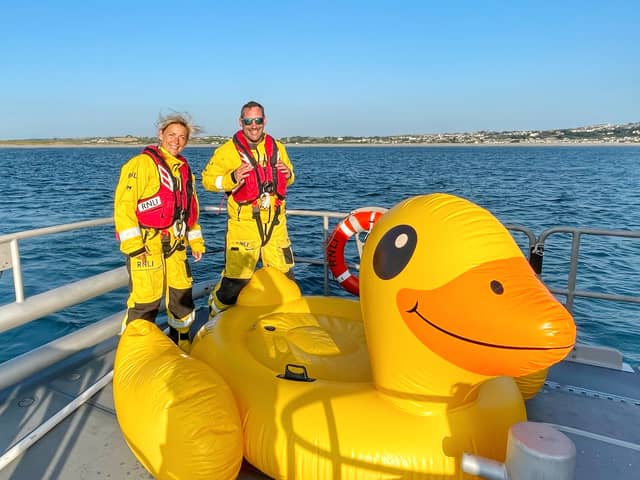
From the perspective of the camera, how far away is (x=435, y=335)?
2.04m

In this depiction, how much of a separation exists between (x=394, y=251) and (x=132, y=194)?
74.8 inches

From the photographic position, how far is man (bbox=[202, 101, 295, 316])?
3.83 m

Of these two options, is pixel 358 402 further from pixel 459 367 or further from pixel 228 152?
pixel 228 152

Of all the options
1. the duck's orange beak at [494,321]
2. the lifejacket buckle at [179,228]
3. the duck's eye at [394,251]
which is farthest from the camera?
the lifejacket buckle at [179,228]

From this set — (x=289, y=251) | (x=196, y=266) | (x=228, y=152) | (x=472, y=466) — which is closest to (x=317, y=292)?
(x=196, y=266)

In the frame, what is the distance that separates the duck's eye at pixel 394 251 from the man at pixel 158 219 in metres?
1.75

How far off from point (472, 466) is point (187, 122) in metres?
2.90

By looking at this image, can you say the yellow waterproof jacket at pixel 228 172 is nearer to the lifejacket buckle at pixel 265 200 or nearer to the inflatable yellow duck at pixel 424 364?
the lifejacket buckle at pixel 265 200

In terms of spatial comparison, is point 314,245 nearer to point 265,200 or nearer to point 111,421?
point 265,200

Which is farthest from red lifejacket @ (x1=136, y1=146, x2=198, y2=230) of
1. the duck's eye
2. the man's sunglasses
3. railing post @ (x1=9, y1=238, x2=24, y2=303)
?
the duck's eye

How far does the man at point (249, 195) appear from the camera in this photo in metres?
3.83

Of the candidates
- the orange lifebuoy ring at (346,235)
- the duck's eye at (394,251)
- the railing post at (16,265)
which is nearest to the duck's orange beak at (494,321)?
the duck's eye at (394,251)

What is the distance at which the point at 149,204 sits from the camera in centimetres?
328

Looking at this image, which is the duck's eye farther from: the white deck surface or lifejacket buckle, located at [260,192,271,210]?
lifejacket buckle, located at [260,192,271,210]
